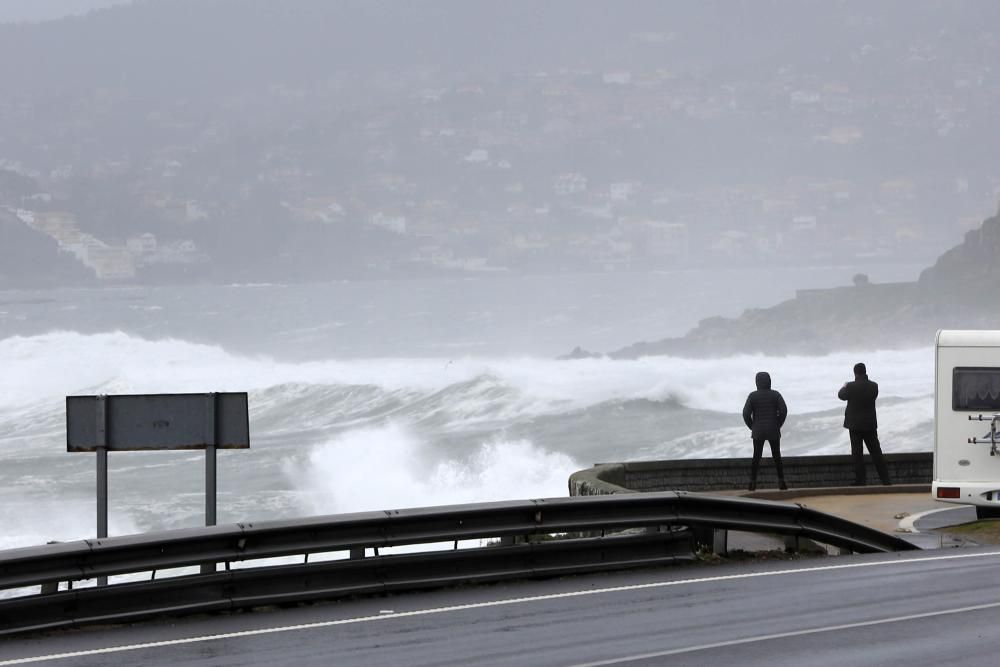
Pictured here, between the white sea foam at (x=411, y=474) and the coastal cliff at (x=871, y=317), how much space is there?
62.3 meters

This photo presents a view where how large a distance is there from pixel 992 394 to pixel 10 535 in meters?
18.0

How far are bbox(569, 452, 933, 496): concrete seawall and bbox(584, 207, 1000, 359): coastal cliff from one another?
81.4 m

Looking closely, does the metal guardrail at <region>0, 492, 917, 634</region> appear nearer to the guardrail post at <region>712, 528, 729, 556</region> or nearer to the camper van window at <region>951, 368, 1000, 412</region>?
the guardrail post at <region>712, 528, 729, 556</region>

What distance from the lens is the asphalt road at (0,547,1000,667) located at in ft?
26.8

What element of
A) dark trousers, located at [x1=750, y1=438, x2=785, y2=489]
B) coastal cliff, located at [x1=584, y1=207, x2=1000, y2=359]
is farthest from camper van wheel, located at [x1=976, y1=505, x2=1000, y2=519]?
coastal cliff, located at [x1=584, y1=207, x2=1000, y2=359]

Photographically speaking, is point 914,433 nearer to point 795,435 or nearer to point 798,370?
point 795,435

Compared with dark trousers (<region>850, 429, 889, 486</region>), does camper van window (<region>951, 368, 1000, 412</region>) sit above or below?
above

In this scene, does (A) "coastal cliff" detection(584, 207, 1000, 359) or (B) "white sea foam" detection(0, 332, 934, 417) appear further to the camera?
(A) "coastal cliff" detection(584, 207, 1000, 359)

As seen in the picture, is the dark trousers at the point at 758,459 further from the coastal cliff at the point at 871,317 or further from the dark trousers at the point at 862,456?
the coastal cliff at the point at 871,317

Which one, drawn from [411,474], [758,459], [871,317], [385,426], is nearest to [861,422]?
[758,459]

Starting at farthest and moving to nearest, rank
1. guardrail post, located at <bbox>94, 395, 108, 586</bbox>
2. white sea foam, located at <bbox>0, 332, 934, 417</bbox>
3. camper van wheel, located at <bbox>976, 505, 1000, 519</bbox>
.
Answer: white sea foam, located at <bbox>0, 332, 934, 417</bbox>, camper van wheel, located at <bbox>976, 505, 1000, 519</bbox>, guardrail post, located at <bbox>94, 395, 108, 586</bbox>

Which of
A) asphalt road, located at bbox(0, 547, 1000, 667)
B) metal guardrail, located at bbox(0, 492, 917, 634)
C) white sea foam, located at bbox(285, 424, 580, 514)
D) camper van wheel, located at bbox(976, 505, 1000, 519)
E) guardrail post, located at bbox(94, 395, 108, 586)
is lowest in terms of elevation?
white sea foam, located at bbox(285, 424, 580, 514)

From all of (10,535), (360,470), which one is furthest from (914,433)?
(10,535)

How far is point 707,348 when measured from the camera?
10444cm
